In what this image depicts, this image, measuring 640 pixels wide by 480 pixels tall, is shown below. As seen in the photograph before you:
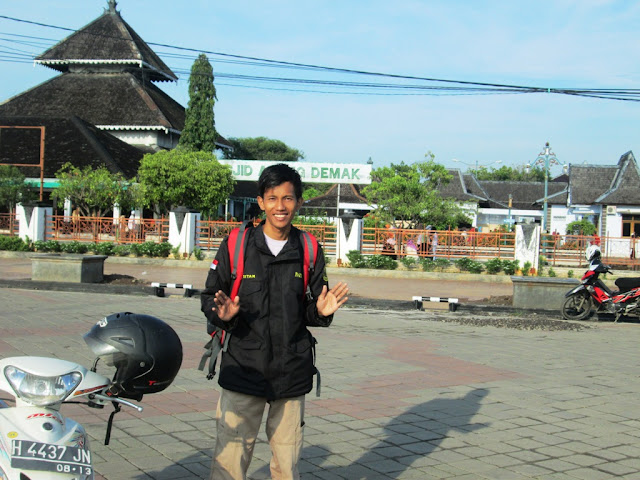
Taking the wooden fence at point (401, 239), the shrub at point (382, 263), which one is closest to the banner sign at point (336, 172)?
the wooden fence at point (401, 239)

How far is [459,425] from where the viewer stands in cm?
562

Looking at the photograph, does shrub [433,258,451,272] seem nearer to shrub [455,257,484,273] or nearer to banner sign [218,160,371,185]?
shrub [455,257,484,273]

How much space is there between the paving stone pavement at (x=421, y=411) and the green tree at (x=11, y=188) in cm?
2141

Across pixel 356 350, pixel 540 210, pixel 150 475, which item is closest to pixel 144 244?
pixel 356 350

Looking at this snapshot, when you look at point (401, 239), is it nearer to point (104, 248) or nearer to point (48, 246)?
point (104, 248)

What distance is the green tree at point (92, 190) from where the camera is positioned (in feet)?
91.6

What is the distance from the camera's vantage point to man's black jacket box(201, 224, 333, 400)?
10.6ft

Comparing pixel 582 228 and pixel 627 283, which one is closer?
pixel 627 283

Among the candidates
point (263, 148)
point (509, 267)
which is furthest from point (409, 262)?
point (263, 148)

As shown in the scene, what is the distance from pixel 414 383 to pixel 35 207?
2240 cm

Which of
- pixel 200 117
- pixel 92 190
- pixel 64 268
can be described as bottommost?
pixel 64 268

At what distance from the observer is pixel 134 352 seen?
9.63 feet

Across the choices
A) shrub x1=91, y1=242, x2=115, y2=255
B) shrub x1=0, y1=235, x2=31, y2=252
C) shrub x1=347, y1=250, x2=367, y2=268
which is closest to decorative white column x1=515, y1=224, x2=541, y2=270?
shrub x1=347, y1=250, x2=367, y2=268

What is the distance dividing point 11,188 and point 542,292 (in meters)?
24.2
